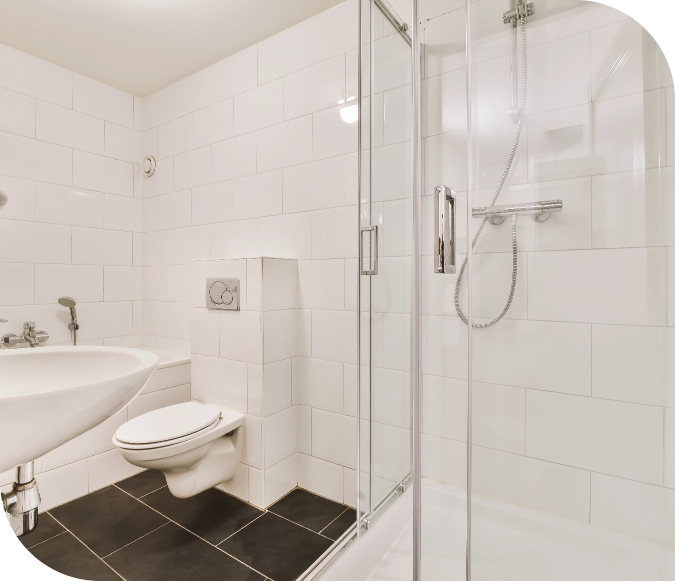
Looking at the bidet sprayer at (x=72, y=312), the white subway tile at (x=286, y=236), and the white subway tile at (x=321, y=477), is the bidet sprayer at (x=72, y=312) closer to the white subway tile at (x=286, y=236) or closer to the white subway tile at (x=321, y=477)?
the white subway tile at (x=286, y=236)

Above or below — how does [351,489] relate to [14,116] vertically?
below

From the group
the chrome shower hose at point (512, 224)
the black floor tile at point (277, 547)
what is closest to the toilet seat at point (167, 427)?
the black floor tile at point (277, 547)

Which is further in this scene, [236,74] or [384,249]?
[236,74]

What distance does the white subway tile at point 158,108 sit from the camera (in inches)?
99.3

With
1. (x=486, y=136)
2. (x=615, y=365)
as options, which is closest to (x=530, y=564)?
(x=615, y=365)

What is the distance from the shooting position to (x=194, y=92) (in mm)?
2395

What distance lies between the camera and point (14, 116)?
2.12 meters

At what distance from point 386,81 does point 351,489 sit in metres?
1.66

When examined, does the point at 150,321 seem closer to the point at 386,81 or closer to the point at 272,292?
the point at 272,292

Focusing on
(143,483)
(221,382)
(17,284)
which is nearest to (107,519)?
(143,483)

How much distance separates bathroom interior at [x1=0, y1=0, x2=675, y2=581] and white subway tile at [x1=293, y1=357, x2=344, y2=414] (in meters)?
0.01

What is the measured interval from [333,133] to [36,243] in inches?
68.4

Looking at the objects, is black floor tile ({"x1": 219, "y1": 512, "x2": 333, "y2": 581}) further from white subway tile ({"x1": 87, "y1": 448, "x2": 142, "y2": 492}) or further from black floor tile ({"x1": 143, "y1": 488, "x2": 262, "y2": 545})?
white subway tile ({"x1": 87, "y1": 448, "x2": 142, "y2": 492})

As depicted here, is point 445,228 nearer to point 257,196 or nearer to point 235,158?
point 257,196
